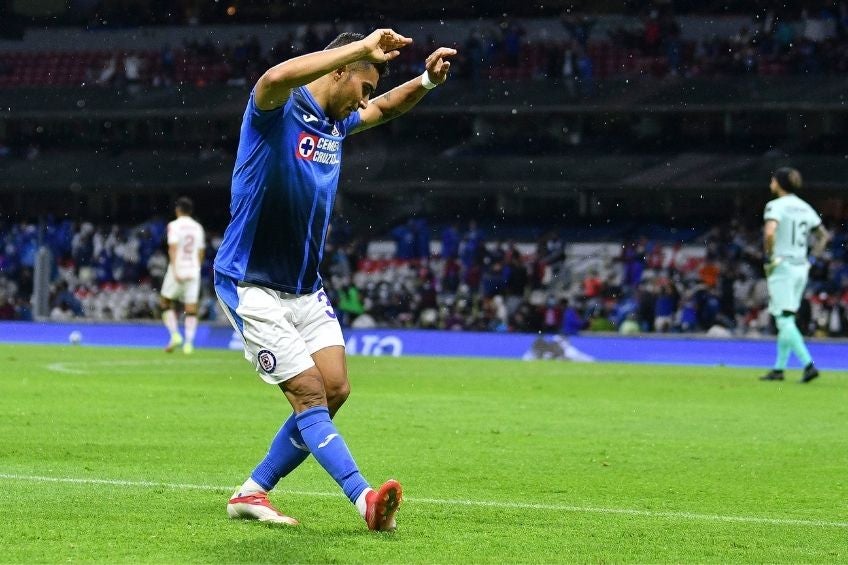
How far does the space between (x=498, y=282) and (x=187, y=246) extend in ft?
30.5

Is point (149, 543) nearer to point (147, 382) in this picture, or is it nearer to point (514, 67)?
point (147, 382)

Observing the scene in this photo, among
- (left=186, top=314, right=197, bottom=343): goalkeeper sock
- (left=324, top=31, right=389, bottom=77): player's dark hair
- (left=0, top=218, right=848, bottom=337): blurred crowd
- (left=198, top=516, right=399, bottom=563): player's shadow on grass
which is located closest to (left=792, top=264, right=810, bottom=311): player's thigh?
(left=0, top=218, right=848, bottom=337): blurred crowd

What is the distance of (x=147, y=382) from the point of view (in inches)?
651

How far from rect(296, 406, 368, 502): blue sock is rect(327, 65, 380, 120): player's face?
1.37 meters

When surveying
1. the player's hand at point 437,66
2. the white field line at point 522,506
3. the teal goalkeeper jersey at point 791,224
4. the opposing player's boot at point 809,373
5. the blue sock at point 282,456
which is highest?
the player's hand at point 437,66

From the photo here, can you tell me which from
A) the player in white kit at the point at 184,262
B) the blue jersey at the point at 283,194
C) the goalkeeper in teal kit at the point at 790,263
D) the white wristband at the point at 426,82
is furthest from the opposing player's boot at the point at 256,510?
the player in white kit at the point at 184,262

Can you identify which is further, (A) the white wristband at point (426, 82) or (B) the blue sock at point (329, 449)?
(A) the white wristband at point (426, 82)

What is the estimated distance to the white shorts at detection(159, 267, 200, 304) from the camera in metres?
22.9

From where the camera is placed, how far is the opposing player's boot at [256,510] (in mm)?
6508

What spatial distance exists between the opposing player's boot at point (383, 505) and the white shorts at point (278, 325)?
733mm

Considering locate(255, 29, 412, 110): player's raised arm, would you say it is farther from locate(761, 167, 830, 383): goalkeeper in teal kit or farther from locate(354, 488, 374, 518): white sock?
locate(761, 167, 830, 383): goalkeeper in teal kit

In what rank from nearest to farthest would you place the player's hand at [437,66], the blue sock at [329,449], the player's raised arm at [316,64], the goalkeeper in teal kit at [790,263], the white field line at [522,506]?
the player's raised arm at [316,64]
the blue sock at [329,449]
the white field line at [522,506]
the player's hand at [437,66]
the goalkeeper in teal kit at [790,263]

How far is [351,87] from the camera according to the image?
21.6 ft

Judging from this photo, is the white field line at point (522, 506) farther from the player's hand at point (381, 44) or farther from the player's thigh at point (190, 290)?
the player's thigh at point (190, 290)
